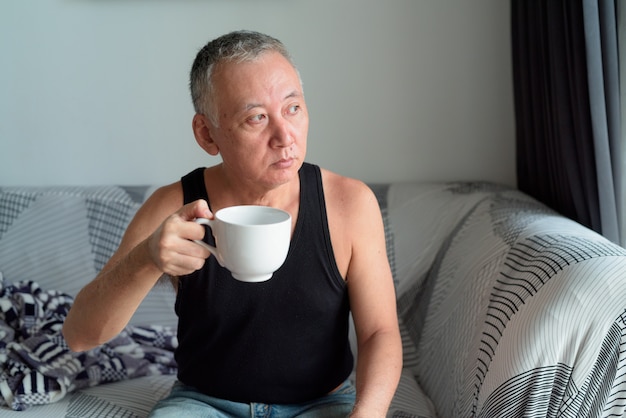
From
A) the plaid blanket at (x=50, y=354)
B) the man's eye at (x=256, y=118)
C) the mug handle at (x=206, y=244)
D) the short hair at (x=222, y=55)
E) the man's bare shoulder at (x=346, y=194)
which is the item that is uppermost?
the short hair at (x=222, y=55)

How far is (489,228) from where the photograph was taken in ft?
6.82

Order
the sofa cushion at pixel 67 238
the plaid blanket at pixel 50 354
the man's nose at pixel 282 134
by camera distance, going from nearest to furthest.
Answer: the man's nose at pixel 282 134 < the plaid blanket at pixel 50 354 < the sofa cushion at pixel 67 238

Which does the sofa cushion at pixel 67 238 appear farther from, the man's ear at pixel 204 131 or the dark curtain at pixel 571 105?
the dark curtain at pixel 571 105

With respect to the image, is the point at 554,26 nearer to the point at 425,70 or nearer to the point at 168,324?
the point at 425,70

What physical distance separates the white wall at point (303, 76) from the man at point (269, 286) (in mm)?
1001

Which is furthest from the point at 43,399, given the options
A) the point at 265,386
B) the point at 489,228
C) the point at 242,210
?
the point at 489,228

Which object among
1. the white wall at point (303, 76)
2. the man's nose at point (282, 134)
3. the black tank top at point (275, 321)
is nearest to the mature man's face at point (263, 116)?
the man's nose at point (282, 134)

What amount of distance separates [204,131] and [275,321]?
0.43 metres

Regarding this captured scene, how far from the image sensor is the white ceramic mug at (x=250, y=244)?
3.62 ft

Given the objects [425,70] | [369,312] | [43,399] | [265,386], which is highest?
[425,70]

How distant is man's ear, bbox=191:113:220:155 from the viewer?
150 cm

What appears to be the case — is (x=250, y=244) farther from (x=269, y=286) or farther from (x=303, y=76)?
(x=303, y=76)

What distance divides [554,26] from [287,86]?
3.20ft

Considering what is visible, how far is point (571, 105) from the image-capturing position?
78.5 inches
